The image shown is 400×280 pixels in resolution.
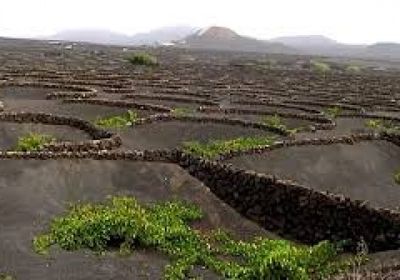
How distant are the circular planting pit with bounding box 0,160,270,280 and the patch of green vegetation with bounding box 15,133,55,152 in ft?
12.0

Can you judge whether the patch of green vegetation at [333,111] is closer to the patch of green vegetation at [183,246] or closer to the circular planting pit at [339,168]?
the circular planting pit at [339,168]

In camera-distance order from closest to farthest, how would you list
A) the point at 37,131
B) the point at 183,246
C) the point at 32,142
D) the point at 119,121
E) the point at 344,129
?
the point at 183,246 < the point at 32,142 < the point at 37,131 < the point at 119,121 < the point at 344,129

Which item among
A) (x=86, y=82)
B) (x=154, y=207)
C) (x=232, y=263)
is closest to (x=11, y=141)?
(x=154, y=207)

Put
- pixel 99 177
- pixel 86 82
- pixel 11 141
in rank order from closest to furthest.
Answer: pixel 99 177 < pixel 11 141 < pixel 86 82

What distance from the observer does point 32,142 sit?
101 feet

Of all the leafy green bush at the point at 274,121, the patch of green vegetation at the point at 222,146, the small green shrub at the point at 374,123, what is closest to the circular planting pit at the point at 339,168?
the patch of green vegetation at the point at 222,146

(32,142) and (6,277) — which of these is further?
(32,142)

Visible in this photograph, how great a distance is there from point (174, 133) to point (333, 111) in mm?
18059

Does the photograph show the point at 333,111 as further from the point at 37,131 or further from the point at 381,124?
the point at 37,131

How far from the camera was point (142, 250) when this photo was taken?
21141 mm

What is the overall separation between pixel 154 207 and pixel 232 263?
4.43 metres

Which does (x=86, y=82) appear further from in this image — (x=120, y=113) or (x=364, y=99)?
(x=364, y=99)

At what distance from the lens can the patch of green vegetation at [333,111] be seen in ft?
162

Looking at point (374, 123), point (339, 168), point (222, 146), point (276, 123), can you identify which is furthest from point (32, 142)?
point (374, 123)
